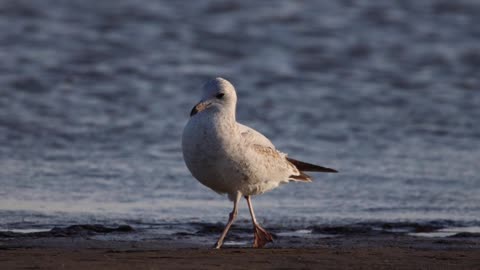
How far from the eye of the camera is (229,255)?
6.68 meters

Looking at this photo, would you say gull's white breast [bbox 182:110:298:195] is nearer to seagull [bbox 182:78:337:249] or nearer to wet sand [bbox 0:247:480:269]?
seagull [bbox 182:78:337:249]

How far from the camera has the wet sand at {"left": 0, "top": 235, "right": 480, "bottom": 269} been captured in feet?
20.4

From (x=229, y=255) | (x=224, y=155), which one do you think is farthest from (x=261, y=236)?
(x=229, y=255)

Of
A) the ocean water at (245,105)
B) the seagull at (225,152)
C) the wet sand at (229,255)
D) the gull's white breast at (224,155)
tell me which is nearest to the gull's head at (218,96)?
the seagull at (225,152)

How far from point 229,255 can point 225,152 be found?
104 cm

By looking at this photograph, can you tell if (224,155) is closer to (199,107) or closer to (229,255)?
(199,107)

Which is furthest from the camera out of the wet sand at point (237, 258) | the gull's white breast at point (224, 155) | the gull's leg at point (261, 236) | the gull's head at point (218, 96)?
the gull's head at point (218, 96)

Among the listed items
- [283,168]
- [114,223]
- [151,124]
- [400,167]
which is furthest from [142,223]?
[151,124]

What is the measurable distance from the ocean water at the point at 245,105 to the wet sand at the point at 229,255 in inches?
36.5

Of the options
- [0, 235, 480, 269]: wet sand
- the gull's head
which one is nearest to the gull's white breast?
the gull's head

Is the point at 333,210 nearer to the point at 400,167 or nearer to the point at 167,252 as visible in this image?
the point at 400,167

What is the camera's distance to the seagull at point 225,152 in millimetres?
7465

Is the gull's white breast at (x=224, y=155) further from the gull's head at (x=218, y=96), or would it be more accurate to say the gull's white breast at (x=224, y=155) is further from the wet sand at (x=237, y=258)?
the wet sand at (x=237, y=258)

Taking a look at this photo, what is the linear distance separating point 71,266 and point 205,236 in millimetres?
2126
